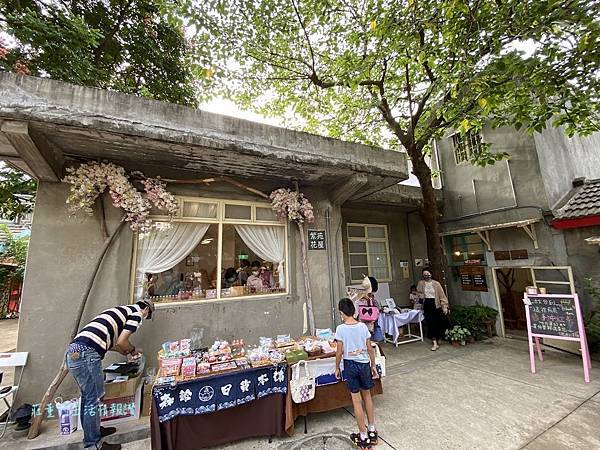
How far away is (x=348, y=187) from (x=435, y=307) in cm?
442

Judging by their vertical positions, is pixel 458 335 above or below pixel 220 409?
below

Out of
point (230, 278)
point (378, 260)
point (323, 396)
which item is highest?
point (378, 260)

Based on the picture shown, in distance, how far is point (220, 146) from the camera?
376 centimetres

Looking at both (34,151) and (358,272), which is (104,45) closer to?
(34,151)

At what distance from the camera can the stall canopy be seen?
3.04m

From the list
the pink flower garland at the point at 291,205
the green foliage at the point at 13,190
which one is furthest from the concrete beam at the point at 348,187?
the green foliage at the point at 13,190

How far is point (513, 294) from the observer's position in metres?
9.25

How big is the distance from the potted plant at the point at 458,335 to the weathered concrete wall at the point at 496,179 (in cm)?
382

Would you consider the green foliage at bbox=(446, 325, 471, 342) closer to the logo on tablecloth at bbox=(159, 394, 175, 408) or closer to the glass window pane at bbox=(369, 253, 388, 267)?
the glass window pane at bbox=(369, 253, 388, 267)

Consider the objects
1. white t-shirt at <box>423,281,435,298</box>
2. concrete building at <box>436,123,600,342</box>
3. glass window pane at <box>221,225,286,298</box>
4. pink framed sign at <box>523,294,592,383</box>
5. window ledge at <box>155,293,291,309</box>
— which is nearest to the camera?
window ledge at <box>155,293,291,309</box>

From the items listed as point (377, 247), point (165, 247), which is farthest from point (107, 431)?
point (377, 247)

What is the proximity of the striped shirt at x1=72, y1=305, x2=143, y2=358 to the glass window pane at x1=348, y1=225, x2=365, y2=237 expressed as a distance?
642cm

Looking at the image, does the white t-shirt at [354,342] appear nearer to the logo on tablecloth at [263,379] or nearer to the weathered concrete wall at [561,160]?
the logo on tablecloth at [263,379]

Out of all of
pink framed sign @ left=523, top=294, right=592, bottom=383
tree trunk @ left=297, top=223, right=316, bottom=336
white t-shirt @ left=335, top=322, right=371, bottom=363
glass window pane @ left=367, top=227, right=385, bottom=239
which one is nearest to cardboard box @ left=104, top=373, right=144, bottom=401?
white t-shirt @ left=335, top=322, right=371, bottom=363
